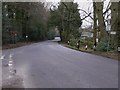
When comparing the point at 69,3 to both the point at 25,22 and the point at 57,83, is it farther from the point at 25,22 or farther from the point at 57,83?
the point at 57,83

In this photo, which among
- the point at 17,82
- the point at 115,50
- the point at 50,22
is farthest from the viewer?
the point at 50,22

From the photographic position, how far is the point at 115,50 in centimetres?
2898

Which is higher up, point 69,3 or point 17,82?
point 69,3

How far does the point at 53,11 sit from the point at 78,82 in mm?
74252

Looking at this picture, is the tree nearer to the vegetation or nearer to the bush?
the vegetation

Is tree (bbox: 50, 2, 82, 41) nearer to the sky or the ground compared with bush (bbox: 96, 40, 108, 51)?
nearer to the sky

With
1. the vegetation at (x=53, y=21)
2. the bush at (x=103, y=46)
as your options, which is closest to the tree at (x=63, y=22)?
the vegetation at (x=53, y=21)

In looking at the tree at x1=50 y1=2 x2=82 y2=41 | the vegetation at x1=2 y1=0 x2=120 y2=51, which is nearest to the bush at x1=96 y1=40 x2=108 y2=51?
the vegetation at x1=2 y1=0 x2=120 y2=51

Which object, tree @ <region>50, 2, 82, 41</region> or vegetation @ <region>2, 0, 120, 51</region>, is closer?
vegetation @ <region>2, 0, 120, 51</region>

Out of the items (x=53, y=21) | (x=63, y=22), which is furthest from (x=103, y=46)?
(x=53, y=21)

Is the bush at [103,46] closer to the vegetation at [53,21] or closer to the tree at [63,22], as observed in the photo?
the vegetation at [53,21]

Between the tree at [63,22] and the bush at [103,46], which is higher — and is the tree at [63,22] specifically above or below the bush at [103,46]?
above

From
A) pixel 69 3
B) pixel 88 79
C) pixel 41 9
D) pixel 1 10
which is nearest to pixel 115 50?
pixel 88 79

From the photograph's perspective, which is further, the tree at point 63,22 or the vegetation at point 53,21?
the tree at point 63,22
